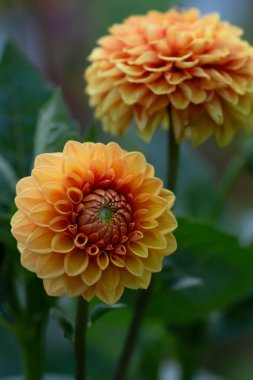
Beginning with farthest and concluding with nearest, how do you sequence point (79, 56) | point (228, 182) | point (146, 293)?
point (79, 56) → point (228, 182) → point (146, 293)

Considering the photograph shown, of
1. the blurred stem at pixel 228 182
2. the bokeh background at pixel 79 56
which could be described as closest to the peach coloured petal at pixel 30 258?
the blurred stem at pixel 228 182

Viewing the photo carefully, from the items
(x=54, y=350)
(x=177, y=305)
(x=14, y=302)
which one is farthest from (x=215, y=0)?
(x=14, y=302)

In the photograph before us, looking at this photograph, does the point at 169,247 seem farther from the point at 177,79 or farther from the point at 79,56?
the point at 79,56

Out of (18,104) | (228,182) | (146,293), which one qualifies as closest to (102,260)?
(146,293)

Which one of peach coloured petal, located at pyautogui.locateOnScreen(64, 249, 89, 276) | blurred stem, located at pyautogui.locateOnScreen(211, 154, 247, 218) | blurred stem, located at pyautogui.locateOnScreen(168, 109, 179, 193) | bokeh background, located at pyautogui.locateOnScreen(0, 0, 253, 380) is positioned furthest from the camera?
bokeh background, located at pyautogui.locateOnScreen(0, 0, 253, 380)

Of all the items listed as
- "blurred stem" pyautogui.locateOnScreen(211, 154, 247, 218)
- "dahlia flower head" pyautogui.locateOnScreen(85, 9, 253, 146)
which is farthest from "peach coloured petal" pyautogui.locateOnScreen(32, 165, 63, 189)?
"blurred stem" pyautogui.locateOnScreen(211, 154, 247, 218)

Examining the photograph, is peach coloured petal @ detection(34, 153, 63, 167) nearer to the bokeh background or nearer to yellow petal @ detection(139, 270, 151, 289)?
yellow petal @ detection(139, 270, 151, 289)
